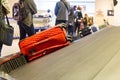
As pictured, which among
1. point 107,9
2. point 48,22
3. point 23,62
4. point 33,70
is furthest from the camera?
point 48,22

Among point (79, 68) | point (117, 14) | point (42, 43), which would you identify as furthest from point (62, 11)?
point (79, 68)

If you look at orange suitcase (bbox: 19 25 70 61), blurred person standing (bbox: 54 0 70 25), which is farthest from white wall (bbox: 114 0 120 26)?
orange suitcase (bbox: 19 25 70 61)

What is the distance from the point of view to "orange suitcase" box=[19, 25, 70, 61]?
211 cm

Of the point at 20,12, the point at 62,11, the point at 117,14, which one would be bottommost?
the point at 117,14

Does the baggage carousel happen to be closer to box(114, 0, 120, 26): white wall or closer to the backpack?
the backpack

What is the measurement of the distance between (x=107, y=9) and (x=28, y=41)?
709cm

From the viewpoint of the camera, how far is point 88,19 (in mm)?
10508

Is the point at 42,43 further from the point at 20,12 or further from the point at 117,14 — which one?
the point at 117,14

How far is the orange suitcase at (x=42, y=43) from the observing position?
211 centimetres

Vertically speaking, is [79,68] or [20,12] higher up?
[20,12]

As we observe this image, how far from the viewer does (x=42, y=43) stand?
7.42ft

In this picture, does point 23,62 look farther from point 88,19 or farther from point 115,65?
point 88,19

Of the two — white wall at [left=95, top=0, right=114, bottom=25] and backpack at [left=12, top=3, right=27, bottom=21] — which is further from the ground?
backpack at [left=12, top=3, right=27, bottom=21]

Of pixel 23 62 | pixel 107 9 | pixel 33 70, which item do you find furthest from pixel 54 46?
pixel 107 9
